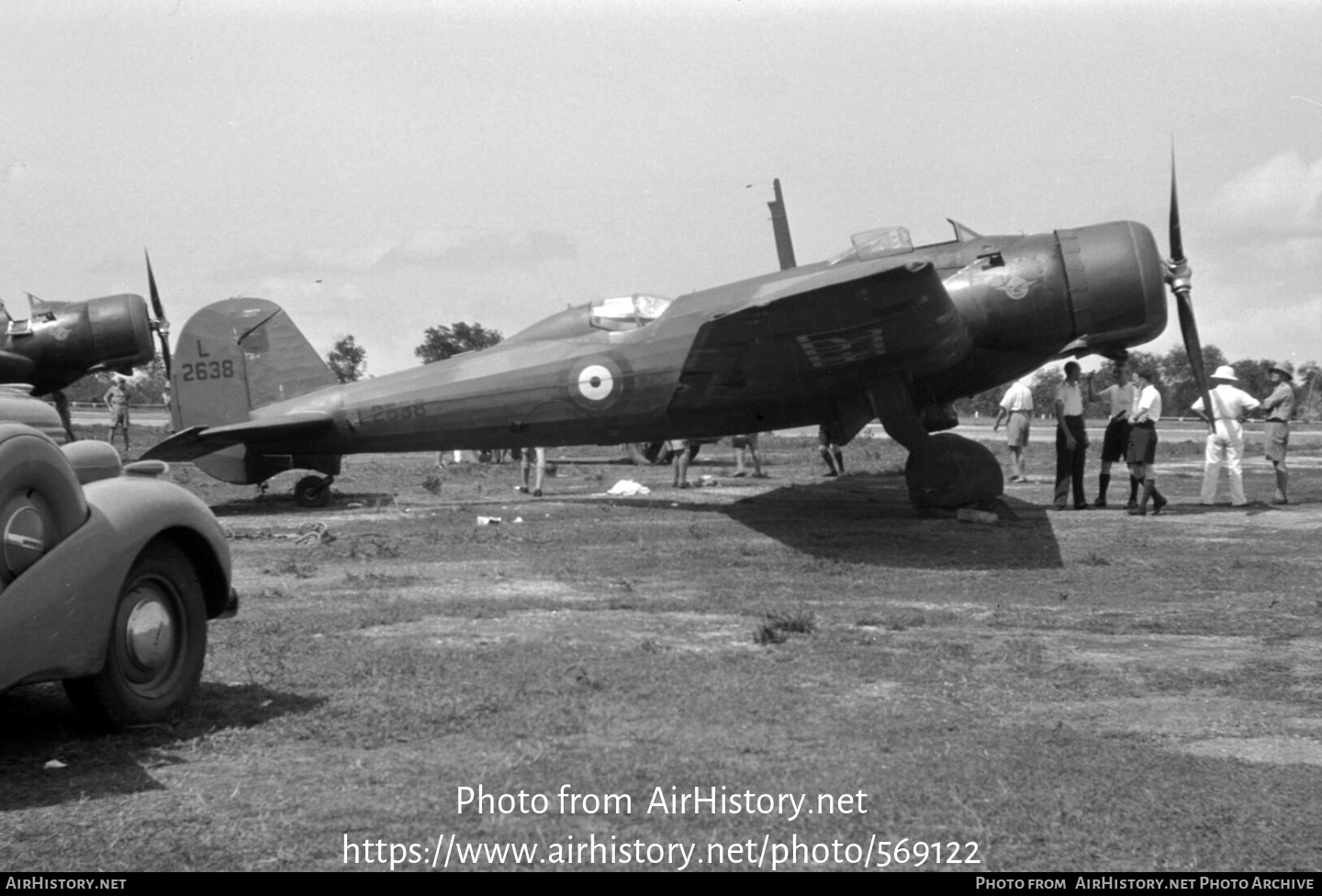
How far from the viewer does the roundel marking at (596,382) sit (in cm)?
1409

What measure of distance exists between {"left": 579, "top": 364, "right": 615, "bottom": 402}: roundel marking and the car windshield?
0.55 m

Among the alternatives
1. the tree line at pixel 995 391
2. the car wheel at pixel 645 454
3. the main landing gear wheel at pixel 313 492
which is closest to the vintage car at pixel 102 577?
the main landing gear wheel at pixel 313 492

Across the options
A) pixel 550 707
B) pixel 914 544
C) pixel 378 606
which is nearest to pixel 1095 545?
pixel 914 544

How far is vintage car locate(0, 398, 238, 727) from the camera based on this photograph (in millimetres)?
4207

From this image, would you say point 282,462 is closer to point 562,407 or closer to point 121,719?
point 562,407

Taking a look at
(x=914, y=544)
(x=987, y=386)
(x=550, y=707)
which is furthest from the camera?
(x=987, y=386)

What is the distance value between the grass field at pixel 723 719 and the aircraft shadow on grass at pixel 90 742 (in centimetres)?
2

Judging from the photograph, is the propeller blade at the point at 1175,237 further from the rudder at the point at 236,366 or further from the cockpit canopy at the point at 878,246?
the rudder at the point at 236,366

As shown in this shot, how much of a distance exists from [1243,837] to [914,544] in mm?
7637

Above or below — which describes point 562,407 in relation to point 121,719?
above

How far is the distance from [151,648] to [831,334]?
25.5 ft

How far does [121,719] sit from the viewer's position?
15.9 feet

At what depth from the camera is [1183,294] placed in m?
14.1

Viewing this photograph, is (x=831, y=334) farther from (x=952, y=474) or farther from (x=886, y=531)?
(x=952, y=474)
